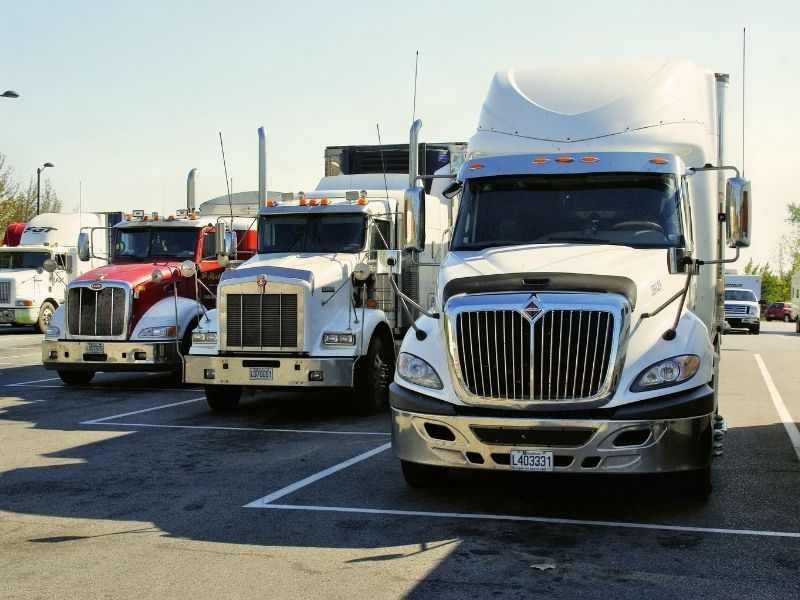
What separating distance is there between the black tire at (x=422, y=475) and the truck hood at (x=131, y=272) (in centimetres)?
916

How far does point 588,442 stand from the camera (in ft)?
23.5

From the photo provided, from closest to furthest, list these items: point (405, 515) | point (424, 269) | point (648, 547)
Answer: point (648, 547), point (405, 515), point (424, 269)

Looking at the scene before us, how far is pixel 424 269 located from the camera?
601 inches

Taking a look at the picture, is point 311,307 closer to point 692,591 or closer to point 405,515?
point 405,515

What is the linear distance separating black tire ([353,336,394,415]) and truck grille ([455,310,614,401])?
20.0 feet

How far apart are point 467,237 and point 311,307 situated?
4.40 meters

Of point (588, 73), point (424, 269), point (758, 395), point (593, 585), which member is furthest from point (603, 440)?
point (758, 395)

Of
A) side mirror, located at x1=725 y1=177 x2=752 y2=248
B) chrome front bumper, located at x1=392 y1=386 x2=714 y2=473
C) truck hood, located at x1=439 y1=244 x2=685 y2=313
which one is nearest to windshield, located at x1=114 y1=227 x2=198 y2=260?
truck hood, located at x1=439 y1=244 x2=685 y2=313

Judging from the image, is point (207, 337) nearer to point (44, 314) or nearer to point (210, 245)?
point (210, 245)

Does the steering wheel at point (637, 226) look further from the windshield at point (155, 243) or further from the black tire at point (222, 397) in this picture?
the windshield at point (155, 243)

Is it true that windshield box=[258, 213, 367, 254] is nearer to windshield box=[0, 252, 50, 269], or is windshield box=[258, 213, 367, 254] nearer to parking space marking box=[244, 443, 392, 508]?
parking space marking box=[244, 443, 392, 508]

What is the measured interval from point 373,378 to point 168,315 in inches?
170

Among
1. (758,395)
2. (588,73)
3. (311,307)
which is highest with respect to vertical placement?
(588,73)

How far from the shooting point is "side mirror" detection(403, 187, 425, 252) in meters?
9.76
